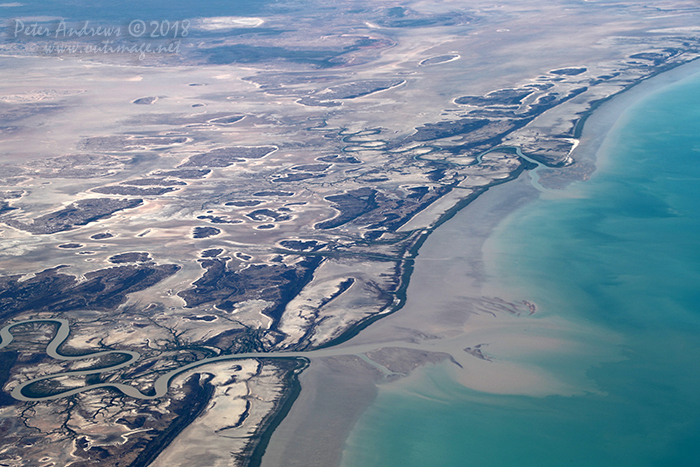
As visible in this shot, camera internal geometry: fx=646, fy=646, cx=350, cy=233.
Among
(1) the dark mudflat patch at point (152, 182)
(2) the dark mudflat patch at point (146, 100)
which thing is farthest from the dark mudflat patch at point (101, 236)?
(2) the dark mudflat patch at point (146, 100)

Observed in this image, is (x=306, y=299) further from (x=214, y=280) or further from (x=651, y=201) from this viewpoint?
(x=651, y=201)

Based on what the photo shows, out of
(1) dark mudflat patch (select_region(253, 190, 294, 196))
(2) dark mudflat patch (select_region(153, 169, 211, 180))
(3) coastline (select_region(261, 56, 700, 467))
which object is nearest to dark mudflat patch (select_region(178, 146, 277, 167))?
(2) dark mudflat patch (select_region(153, 169, 211, 180))

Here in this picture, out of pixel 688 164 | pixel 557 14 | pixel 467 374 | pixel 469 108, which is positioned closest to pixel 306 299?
pixel 467 374

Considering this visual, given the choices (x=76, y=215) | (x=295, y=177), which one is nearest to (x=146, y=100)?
(x=295, y=177)

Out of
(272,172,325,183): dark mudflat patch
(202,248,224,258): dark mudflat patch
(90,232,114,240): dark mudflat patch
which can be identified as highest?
(272,172,325,183): dark mudflat patch

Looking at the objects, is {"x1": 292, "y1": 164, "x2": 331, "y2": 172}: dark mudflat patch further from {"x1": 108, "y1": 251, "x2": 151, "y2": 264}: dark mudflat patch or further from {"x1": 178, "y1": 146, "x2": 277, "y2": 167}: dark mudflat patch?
{"x1": 108, "y1": 251, "x2": 151, "y2": 264}: dark mudflat patch

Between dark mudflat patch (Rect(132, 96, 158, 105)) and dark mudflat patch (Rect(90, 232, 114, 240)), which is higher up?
dark mudflat patch (Rect(132, 96, 158, 105))
